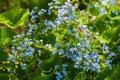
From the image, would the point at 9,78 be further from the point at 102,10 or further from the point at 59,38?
the point at 102,10

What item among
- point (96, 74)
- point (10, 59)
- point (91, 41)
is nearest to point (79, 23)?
point (91, 41)

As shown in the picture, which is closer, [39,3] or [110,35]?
[110,35]

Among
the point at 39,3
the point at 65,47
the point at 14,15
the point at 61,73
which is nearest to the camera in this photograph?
the point at 61,73

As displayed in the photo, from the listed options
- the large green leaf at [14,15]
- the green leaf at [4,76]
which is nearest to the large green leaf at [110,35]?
the large green leaf at [14,15]

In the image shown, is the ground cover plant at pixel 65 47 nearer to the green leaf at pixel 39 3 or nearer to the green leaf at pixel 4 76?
the green leaf at pixel 4 76

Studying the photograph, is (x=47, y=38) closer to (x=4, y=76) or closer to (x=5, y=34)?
(x=5, y=34)

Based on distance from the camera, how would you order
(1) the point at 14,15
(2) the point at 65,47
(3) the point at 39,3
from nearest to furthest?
1. (2) the point at 65,47
2. (1) the point at 14,15
3. (3) the point at 39,3

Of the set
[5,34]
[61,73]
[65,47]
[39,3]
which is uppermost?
[39,3]

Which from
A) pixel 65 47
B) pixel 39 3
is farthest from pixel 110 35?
pixel 39 3

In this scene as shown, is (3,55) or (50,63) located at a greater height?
(3,55)
